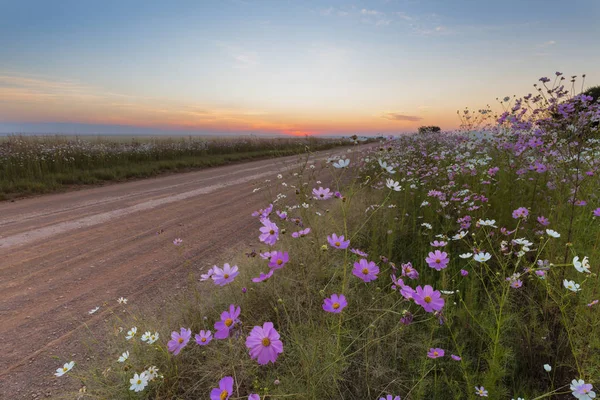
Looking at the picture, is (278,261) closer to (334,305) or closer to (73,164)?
(334,305)

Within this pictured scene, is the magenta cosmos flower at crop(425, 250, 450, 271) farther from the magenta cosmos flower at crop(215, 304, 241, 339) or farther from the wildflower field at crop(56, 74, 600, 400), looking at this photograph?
the magenta cosmos flower at crop(215, 304, 241, 339)

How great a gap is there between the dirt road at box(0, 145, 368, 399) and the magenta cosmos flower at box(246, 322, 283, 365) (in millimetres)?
1463

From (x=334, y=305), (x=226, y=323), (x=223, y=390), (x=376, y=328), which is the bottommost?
(x=376, y=328)

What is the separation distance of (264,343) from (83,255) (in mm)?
3696

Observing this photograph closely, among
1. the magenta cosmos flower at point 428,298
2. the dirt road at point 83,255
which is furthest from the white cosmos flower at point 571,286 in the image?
the dirt road at point 83,255

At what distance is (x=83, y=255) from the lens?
386cm

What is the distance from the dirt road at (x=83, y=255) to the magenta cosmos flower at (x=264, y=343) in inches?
57.6

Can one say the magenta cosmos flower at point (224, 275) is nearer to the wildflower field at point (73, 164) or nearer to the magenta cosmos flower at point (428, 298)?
the magenta cosmos flower at point (428, 298)

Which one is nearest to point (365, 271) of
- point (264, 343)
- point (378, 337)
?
point (264, 343)

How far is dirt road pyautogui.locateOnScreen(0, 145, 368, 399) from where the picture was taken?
239 cm

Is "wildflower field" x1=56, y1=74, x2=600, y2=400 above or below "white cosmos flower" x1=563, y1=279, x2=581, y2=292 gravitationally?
below

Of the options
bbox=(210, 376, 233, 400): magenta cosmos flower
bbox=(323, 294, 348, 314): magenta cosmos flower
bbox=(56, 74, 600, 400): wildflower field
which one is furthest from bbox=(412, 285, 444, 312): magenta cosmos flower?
bbox=(210, 376, 233, 400): magenta cosmos flower

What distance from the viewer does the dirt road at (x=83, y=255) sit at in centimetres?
239

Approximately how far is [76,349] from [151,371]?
3.84 feet
